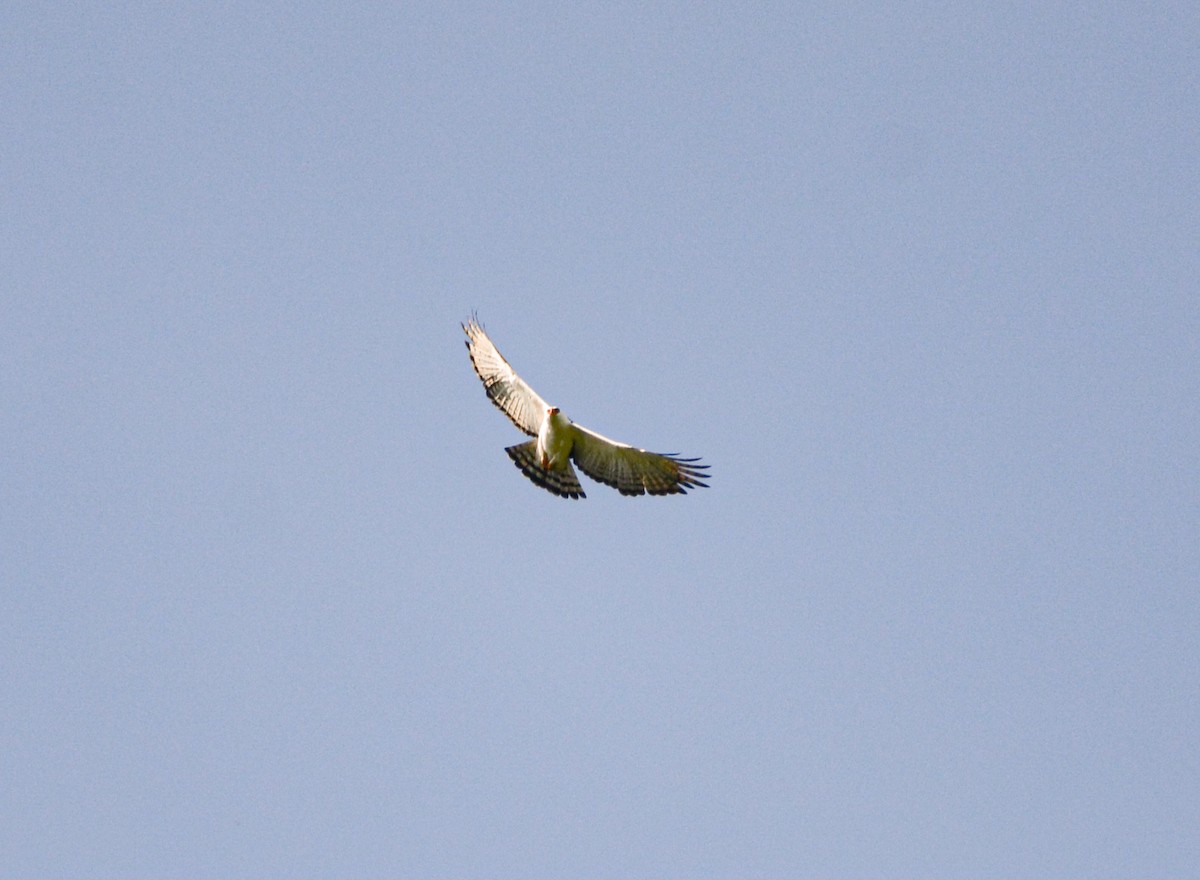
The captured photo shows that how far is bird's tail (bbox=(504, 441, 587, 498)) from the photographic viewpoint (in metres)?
19.3

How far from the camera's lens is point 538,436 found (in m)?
19.2

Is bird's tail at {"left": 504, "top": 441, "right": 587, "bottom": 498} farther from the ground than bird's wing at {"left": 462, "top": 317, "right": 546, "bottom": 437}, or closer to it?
closer to it

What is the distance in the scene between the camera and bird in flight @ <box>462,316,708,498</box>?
61.4 feet

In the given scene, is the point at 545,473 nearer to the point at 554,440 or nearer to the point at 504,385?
the point at 554,440

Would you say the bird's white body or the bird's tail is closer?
the bird's white body

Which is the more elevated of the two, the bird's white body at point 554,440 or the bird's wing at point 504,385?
the bird's wing at point 504,385

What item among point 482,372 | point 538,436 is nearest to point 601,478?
point 538,436

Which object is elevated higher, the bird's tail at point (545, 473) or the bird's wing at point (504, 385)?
the bird's wing at point (504, 385)

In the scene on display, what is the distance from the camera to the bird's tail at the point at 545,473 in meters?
19.3

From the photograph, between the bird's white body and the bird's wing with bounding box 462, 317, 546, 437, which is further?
the bird's wing with bounding box 462, 317, 546, 437

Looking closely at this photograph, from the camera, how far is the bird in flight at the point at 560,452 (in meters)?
18.7

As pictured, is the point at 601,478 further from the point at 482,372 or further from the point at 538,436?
the point at 482,372

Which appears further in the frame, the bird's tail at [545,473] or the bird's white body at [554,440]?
the bird's tail at [545,473]

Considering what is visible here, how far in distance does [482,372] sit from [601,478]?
7.99 feet
